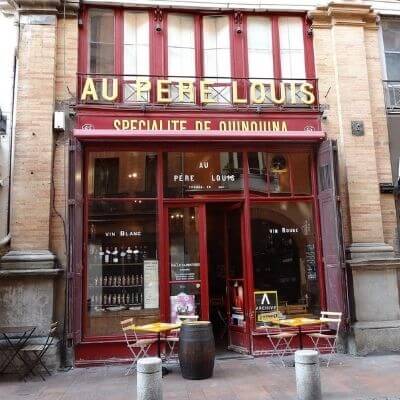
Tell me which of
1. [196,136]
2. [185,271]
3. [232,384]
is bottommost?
[232,384]

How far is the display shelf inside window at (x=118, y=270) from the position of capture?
9.72 meters

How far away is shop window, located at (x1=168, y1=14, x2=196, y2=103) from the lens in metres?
10.7

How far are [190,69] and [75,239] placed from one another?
14.2ft

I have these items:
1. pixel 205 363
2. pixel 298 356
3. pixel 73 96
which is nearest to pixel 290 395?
pixel 298 356

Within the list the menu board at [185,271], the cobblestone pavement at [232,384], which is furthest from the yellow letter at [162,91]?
the cobblestone pavement at [232,384]

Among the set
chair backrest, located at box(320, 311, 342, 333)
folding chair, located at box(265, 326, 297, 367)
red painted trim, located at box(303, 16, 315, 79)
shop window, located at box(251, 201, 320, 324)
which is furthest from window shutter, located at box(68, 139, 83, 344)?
red painted trim, located at box(303, 16, 315, 79)

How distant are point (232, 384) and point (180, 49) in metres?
6.86

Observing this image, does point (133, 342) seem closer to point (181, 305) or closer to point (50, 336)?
point (181, 305)

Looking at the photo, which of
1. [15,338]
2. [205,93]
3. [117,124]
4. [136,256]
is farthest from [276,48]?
[15,338]

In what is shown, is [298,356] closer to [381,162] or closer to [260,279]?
[260,279]

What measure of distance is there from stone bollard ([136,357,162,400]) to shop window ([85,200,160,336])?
3453mm

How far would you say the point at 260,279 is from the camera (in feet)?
33.4

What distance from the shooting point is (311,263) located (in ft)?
34.2

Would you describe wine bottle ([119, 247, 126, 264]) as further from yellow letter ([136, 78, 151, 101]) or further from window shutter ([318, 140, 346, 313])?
window shutter ([318, 140, 346, 313])
